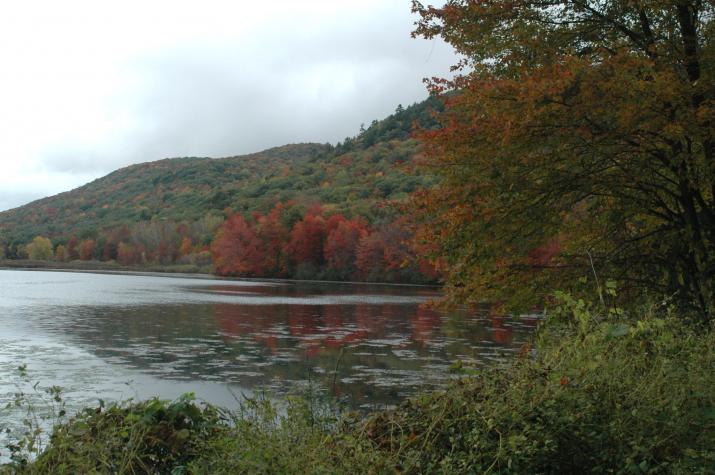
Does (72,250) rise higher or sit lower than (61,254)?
higher

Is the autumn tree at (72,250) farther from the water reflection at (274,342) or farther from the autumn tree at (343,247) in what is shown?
the water reflection at (274,342)

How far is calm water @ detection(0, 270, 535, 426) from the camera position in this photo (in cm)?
1508

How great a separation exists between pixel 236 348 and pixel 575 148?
14.3m

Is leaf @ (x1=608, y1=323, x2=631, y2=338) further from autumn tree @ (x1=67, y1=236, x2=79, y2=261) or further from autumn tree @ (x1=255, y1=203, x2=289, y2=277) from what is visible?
autumn tree @ (x1=67, y1=236, x2=79, y2=261)

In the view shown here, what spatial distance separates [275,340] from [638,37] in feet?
53.2

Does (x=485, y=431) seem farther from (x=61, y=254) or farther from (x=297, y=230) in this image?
(x=61, y=254)

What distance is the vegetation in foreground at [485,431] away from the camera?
5.16 m

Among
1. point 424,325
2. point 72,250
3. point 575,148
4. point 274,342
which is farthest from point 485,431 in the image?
point 72,250

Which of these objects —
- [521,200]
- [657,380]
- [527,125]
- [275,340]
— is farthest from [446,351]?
[657,380]

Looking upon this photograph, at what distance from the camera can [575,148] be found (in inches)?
427

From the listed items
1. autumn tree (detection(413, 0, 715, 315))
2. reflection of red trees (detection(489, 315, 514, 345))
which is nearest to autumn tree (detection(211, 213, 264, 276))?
reflection of red trees (detection(489, 315, 514, 345))

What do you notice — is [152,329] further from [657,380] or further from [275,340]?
[657,380]

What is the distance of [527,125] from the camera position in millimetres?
10156

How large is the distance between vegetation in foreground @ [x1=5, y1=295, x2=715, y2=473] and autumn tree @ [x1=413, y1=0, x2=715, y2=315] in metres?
3.72
